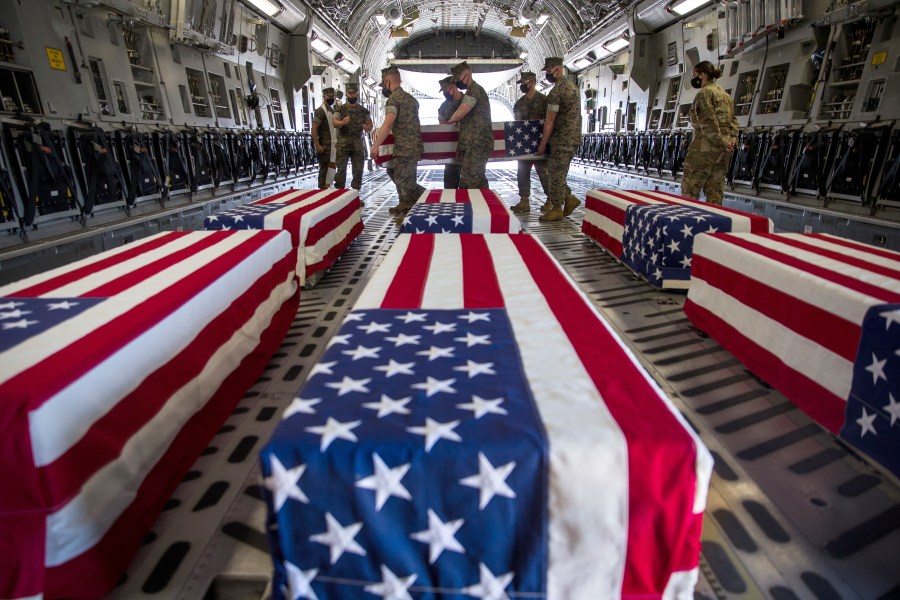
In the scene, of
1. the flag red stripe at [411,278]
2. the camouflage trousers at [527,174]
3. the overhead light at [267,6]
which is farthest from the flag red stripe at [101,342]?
the overhead light at [267,6]

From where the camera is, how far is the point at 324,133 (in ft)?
24.7

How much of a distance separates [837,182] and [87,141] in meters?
7.78

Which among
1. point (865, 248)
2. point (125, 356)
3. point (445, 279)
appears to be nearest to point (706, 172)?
point (865, 248)

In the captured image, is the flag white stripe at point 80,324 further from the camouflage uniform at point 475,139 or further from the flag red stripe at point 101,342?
the camouflage uniform at point 475,139

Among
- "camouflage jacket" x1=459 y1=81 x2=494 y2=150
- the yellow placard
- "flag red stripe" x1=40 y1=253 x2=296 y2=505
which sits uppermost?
the yellow placard

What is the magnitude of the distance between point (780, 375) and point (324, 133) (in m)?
6.91

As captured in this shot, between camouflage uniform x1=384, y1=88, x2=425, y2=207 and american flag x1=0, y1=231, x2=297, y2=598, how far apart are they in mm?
4169

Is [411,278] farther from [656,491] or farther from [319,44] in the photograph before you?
[319,44]

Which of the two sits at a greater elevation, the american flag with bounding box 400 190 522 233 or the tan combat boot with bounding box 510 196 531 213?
the american flag with bounding box 400 190 522 233

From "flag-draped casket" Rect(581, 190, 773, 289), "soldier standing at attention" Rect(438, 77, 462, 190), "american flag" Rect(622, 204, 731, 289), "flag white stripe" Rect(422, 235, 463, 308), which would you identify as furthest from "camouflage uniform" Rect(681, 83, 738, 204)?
"flag white stripe" Rect(422, 235, 463, 308)

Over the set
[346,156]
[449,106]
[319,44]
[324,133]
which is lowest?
[346,156]

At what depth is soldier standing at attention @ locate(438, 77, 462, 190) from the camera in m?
6.35

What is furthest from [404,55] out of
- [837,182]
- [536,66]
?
[837,182]

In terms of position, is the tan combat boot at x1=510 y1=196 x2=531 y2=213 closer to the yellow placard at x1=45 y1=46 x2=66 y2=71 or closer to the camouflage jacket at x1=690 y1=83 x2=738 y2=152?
the camouflage jacket at x1=690 y1=83 x2=738 y2=152
